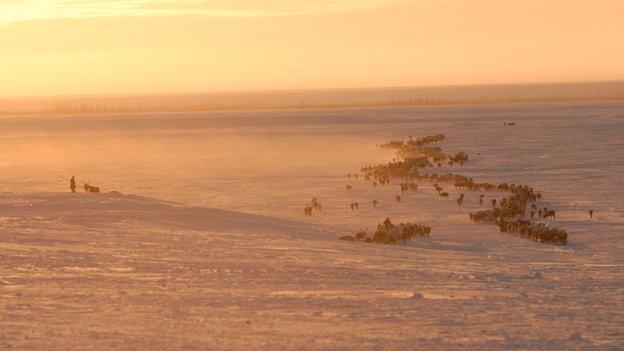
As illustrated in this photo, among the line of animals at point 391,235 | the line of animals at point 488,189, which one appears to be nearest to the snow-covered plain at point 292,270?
the line of animals at point 391,235

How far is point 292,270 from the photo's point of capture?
1738 cm

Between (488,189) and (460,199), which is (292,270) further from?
(488,189)

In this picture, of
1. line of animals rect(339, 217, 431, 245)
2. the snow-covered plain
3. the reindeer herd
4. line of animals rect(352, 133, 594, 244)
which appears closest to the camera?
the snow-covered plain

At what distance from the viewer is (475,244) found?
2391 centimetres

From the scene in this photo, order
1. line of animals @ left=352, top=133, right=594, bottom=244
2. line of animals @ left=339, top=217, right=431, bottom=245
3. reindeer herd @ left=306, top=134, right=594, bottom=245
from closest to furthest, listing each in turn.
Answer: line of animals @ left=339, top=217, right=431, bottom=245 < reindeer herd @ left=306, top=134, right=594, bottom=245 < line of animals @ left=352, top=133, right=594, bottom=244

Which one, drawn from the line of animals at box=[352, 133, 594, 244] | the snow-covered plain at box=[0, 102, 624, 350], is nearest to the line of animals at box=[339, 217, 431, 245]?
the snow-covered plain at box=[0, 102, 624, 350]

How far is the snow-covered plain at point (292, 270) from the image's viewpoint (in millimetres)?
12656

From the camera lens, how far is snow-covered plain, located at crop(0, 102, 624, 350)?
41.5 ft

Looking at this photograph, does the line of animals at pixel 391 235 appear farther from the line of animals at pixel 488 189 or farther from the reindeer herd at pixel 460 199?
the line of animals at pixel 488 189

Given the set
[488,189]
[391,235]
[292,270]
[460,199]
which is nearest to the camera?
[292,270]

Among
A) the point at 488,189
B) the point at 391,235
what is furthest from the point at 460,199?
the point at 391,235

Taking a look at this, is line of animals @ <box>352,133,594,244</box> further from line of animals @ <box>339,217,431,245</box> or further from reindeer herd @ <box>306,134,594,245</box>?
line of animals @ <box>339,217,431,245</box>

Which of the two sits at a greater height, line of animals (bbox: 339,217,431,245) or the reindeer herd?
the reindeer herd

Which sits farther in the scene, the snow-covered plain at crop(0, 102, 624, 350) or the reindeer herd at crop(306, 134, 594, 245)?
the reindeer herd at crop(306, 134, 594, 245)
